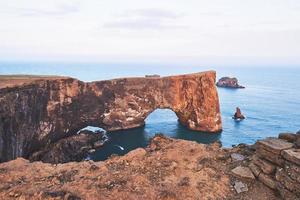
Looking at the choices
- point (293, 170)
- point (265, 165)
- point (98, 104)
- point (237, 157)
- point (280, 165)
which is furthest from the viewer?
point (98, 104)

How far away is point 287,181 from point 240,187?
2702 mm

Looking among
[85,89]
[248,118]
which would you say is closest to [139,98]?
[85,89]

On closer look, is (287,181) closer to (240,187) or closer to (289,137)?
(240,187)

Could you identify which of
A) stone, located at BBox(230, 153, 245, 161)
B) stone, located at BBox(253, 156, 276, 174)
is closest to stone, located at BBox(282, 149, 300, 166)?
stone, located at BBox(253, 156, 276, 174)

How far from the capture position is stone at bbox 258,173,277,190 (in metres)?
17.5

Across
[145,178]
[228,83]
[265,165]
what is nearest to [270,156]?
[265,165]

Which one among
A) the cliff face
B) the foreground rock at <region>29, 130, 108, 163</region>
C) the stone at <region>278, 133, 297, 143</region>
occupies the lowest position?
the foreground rock at <region>29, 130, 108, 163</region>

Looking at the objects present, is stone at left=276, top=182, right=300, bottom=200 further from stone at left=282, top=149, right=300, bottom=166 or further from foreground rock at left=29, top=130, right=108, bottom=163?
foreground rock at left=29, top=130, right=108, bottom=163

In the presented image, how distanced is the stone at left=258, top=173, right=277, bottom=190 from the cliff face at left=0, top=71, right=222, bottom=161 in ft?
147

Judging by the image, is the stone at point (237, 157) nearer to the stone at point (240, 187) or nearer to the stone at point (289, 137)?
the stone at point (240, 187)

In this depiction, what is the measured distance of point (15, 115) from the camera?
53.8m

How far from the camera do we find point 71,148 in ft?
219

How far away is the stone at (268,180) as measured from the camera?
690 inches

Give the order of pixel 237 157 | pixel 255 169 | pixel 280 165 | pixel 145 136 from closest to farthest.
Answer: pixel 280 165
pixel 255 169
pixel 237 157
pixel 145 136
